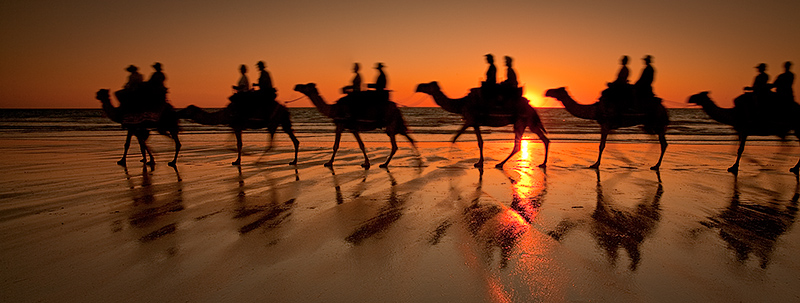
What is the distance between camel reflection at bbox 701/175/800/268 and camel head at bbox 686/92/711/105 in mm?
4933

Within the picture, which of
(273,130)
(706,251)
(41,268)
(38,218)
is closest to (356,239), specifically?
(41,268)

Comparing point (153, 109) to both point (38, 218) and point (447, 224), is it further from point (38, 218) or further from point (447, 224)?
point (447, 224)

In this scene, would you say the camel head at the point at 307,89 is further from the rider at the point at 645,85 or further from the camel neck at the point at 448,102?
the rider at the point at 645,85

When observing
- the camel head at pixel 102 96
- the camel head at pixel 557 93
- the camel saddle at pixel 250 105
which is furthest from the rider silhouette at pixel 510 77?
the camel head at pixel 102 96

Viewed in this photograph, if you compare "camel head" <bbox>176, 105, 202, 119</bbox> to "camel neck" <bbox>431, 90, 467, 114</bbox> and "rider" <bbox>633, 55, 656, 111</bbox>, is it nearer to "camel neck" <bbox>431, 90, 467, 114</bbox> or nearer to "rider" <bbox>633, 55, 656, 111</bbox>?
"camel neck" <bbox>431, 90, 467, 114</bbox>

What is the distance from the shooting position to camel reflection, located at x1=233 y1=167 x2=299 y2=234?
211 inches

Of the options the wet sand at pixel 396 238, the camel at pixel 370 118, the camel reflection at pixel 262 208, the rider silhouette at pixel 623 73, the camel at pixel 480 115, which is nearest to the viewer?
the wet sand at pixel 396 238

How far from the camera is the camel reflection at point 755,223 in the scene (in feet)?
14.7

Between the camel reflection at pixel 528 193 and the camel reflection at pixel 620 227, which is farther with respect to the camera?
the camel reflection at pixel 528 193

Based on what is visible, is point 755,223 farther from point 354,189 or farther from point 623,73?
point 623,73

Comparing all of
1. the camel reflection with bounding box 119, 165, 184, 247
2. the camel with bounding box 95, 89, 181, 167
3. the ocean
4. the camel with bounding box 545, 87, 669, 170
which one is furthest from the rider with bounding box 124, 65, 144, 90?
the camel with bounding box 545, 87, 669, 170

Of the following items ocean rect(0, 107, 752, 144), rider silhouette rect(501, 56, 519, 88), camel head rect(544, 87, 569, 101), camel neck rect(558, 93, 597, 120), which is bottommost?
ocean rect(0, 107, 752, 144)

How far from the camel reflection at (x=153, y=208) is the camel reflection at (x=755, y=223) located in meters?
5.48

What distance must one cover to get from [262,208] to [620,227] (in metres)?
4.41
